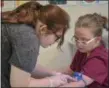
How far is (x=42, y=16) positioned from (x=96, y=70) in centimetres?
54

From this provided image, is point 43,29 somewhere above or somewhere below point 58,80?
above

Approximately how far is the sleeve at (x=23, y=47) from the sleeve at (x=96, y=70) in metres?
0.48

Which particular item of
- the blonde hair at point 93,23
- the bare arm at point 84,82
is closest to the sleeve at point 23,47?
the bare arm at point 84,82

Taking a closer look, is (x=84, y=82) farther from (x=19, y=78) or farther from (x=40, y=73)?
(x=19, y=78)

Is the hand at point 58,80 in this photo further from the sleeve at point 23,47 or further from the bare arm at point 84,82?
the sleeve at point 23,47

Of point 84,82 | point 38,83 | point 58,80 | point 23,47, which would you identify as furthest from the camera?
point 84,82

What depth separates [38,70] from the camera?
1.55 metres

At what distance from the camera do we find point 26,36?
1085 mm

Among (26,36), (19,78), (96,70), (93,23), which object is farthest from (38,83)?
(93,23)

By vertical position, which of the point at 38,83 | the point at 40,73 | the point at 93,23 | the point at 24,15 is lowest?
the point at 40,73

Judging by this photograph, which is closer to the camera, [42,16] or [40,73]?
[42,16]

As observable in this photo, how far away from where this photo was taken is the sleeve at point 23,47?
108 centimetres

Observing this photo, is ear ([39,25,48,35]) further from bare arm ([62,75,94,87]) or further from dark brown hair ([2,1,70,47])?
bare arm ([62,75,94,87])

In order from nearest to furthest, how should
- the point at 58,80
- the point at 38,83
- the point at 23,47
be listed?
the point at 23,47
the point at 38,83
the point at 58,80
